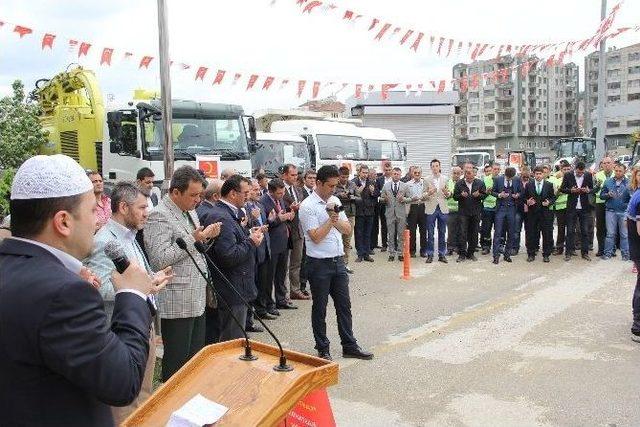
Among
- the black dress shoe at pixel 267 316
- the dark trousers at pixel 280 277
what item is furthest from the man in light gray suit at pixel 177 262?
the dark trousers at pixel 280 277

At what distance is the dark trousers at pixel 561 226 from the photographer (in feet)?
39.8

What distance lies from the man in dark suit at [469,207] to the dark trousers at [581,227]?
173cm

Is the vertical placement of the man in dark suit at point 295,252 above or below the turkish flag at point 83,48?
below

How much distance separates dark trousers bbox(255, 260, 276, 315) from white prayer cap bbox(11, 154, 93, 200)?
6.04m

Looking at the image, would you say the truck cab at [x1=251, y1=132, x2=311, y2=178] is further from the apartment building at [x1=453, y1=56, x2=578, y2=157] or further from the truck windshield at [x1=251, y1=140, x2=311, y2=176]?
the apartment building at [x1=453, y1=56, x2=578, y2=157]

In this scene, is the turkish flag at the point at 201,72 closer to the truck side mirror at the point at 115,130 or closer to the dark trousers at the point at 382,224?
the truck side mirror at the point at 115,130

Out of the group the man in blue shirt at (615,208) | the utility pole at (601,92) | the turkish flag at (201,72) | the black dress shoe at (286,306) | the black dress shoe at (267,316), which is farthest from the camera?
the utility pole at (601,92)

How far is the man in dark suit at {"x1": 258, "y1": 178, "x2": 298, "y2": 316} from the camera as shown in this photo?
8.16m

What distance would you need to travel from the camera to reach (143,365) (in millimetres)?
1823

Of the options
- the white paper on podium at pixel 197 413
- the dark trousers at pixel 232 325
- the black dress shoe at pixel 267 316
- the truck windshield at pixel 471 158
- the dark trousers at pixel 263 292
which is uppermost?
the truck windshield at pixel 471 158

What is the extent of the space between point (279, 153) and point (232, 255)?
38.8ft

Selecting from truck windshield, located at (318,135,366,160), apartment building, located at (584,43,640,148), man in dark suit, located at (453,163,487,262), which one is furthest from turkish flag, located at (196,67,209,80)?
apartment building, located at (584,43,640,148)

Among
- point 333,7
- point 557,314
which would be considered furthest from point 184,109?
point 557,314

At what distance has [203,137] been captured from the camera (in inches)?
465
